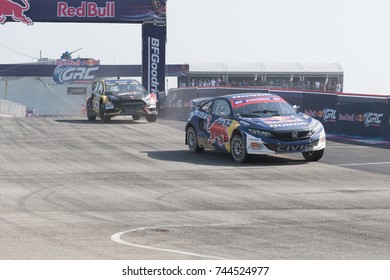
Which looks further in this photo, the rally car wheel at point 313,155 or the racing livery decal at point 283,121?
the rally car wheel at point 313,155

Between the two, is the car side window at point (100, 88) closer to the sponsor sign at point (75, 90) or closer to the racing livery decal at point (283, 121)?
the racing livery decal at point (283, 121)

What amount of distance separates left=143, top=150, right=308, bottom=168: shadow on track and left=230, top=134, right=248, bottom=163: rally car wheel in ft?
0.40

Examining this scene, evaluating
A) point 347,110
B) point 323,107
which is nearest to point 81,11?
point 323,107

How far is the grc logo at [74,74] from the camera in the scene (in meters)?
85.9

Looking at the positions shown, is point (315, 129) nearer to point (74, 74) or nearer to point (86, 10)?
point (86, 10)

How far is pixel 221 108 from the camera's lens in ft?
61.4

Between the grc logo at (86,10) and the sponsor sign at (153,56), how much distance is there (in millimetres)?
1841

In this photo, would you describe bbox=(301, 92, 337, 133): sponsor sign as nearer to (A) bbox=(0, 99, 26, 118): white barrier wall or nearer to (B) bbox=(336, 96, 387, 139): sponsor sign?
(B) bbox=(336, 96, 387, 139): sponsor sign

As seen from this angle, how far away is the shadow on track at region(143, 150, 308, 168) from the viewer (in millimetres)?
17328

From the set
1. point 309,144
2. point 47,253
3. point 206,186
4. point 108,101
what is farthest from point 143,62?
point 47,253

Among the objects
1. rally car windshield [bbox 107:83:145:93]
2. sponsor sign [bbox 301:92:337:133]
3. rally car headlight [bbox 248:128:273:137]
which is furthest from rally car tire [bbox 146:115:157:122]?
rally car headlight [bbox 248:128:273:137]

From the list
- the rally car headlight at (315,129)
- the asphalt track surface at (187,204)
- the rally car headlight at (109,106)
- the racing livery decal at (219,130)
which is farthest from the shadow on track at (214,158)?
the rally car headlight at (109,106)

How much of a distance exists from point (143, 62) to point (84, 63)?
52790mm

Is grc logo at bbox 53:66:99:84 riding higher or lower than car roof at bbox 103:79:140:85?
lower
